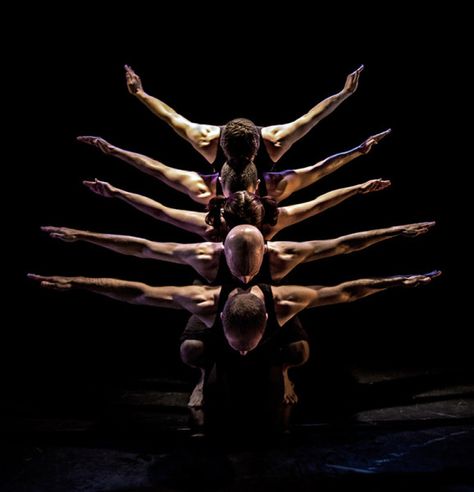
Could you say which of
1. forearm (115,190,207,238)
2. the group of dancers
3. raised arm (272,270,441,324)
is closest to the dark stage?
the group of dancers

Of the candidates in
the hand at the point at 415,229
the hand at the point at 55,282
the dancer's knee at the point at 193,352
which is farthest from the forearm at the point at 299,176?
the hand at the point at 55,282

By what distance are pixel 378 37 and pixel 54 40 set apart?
2.53 m

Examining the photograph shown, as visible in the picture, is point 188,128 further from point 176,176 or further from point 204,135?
point 176,176

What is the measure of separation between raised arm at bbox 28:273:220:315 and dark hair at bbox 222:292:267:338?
27cm

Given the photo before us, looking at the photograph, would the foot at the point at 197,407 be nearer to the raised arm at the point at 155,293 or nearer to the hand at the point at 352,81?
the raised arm at the point at 155,293

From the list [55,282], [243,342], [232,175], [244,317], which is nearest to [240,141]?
[232,175]

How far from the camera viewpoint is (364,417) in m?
3.29

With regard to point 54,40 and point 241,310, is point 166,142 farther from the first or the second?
point 241,310

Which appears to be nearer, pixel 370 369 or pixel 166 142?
pixel 370 369

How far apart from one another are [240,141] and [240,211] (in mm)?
478

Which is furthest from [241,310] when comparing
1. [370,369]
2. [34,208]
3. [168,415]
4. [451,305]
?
[451,305]

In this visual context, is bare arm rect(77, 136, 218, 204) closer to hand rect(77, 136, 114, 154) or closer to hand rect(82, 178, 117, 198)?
hand rect(77, 136, 114, 154)

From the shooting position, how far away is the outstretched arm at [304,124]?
140 inches

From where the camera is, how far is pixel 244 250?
9.45 feet
